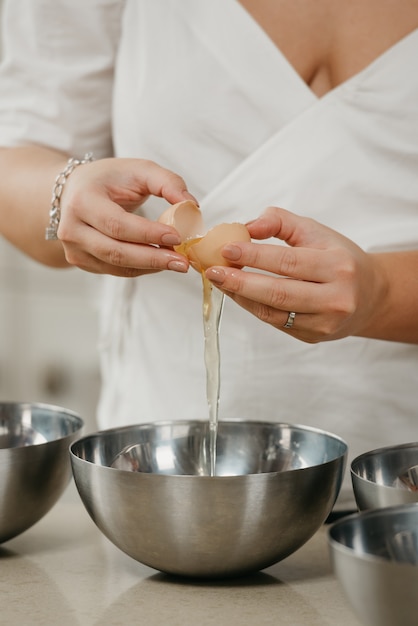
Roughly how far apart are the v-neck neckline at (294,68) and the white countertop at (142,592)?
633mm

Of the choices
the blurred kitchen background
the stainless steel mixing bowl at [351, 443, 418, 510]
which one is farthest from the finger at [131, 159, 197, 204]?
the blurred kitchen background

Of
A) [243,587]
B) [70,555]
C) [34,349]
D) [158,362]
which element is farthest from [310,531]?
[34,349]

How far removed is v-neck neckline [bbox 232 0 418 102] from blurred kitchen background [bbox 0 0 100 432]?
6.87 feet

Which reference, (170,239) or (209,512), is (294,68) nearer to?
(170,239)

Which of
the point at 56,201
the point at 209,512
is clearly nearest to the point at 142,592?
the point at 209,512

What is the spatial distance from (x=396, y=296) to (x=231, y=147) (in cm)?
39

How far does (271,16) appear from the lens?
1.42 m

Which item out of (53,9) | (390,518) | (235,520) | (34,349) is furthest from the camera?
(34,349)

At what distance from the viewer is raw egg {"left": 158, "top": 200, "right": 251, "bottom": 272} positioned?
1049 mm

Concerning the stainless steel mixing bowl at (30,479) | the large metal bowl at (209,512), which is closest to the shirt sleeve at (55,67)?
the stainless steel mixing bowl at (30,479)

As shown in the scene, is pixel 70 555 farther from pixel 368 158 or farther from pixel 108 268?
pixel 368 158

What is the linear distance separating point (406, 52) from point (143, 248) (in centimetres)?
52

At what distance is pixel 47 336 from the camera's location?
3.54 m

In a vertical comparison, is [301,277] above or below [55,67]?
below
